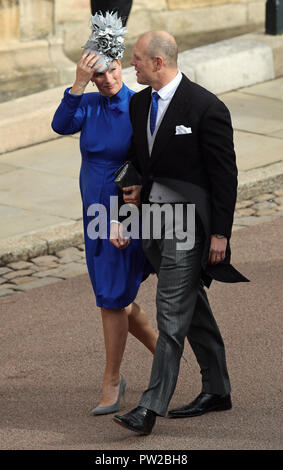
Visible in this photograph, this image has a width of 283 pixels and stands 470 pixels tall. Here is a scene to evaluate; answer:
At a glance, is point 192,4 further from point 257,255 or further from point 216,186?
point 216,186

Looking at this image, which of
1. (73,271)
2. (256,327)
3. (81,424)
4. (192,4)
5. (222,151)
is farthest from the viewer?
(192,4)

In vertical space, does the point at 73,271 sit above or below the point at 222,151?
below

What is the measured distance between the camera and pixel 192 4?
18000mm

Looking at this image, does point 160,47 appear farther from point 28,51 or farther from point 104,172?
point 28,51

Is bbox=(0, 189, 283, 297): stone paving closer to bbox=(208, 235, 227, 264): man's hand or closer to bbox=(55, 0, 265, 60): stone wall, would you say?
bbox=(208, 235, 227, 264): man's hand

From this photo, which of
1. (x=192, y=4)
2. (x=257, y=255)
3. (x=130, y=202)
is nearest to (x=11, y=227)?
(x=257, y=255)

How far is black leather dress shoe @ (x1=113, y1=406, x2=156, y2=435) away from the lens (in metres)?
5.65

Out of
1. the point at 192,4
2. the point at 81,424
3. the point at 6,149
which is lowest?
the point at 192,4

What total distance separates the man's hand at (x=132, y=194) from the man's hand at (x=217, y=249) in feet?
1.41

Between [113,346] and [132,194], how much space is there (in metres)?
0.79

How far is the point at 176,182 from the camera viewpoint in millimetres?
5656

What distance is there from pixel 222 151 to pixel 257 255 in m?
3.19

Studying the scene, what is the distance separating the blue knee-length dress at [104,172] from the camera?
5957 millimetres

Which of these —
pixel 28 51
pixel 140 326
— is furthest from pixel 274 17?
pixel 140 326
